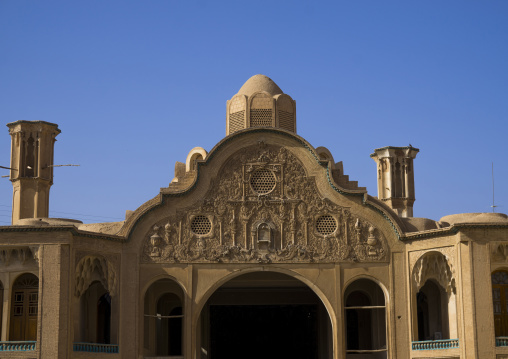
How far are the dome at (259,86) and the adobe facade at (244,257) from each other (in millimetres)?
3674

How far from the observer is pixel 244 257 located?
27.0 meters

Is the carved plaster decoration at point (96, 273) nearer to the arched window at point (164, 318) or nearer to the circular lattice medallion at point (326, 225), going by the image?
the arched window at point (164, 318)

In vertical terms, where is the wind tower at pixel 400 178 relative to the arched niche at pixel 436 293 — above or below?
above

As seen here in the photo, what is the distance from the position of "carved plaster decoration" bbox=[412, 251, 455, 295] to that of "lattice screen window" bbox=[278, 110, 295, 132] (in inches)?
282

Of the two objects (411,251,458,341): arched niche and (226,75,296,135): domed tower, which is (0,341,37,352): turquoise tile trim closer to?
(226,75,296,135): domed tower

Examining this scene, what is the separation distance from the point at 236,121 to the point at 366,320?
810 centimetres

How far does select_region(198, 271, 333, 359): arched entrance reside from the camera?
31062 mm

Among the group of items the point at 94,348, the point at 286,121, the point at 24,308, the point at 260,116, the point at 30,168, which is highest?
the point at 260,116

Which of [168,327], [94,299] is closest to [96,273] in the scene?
[94,299]

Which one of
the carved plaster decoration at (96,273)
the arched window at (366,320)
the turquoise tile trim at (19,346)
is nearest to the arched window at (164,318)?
the carved plaster decoration at (96,273)

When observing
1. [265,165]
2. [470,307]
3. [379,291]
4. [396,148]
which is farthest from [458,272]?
[396,148]

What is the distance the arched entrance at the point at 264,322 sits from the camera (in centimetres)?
3106

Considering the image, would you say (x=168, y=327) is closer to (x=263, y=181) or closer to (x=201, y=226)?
(x=201, y=226)

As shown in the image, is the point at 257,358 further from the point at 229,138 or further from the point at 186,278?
the point at 229,138
